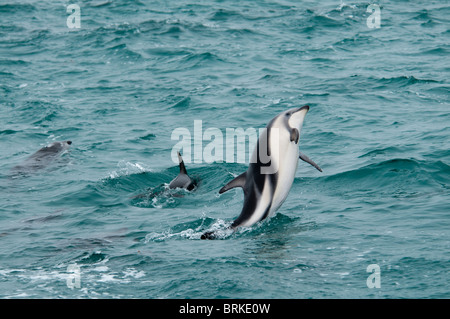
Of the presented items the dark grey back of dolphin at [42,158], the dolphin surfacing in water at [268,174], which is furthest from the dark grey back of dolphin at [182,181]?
the dark grey back of dolphin at [42,158]

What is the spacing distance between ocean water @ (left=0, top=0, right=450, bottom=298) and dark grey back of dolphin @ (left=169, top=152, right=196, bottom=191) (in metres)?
0.43

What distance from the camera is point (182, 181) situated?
2094 centimetres

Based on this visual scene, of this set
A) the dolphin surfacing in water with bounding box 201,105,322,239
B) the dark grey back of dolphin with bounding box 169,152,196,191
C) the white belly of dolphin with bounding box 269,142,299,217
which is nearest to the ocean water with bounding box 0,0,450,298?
the dark grey back of dolphin with bounding box 169,152,196,191

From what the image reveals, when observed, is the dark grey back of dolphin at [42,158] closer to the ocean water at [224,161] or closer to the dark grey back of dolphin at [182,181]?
the ocean water at [224,161]

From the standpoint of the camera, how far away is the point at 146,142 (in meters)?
26.7

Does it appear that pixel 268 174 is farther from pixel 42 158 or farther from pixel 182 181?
pixel 42 158

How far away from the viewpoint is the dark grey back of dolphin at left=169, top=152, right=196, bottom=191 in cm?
2086

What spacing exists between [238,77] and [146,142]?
10.6 meters

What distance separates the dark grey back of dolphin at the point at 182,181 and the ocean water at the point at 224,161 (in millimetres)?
427

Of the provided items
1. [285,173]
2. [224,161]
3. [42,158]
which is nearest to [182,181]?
[224,161]

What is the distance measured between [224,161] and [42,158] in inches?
256

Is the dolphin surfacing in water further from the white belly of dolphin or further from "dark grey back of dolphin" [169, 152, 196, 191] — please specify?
"dark grey back of dolphin" [169, 152, 196, 191]
